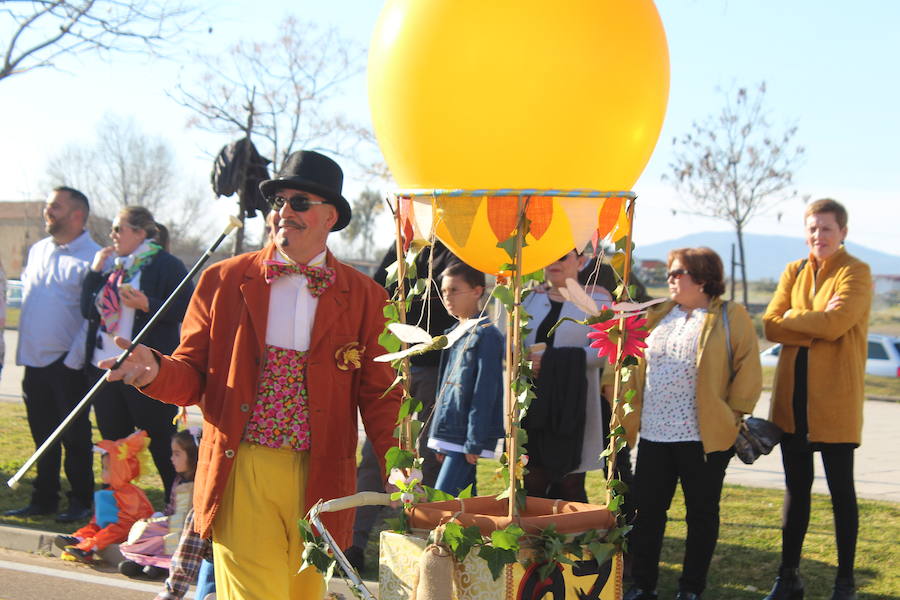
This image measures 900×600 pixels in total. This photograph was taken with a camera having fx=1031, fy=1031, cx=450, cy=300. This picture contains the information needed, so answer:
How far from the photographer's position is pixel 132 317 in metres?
7.01

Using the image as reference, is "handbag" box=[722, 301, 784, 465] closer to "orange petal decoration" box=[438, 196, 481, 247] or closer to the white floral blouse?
the white floral blouse

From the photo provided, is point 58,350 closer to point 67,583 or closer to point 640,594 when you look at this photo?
point 67,583

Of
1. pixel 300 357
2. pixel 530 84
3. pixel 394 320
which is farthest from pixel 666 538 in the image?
pixel 530 84

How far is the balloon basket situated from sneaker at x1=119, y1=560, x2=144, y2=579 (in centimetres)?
364

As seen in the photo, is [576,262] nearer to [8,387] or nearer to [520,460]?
[520,460]

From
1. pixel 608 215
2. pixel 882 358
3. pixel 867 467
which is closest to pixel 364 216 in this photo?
pixel 882 358

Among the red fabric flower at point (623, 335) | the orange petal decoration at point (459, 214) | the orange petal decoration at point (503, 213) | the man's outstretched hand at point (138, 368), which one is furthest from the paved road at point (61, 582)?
the orange petal decoration at point (503, 213)

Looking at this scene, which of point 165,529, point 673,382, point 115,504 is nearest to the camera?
point 673,382

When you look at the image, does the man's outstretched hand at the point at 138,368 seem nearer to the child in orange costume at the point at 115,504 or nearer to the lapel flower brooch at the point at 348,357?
the lapel flower brooch at the point at 348,357

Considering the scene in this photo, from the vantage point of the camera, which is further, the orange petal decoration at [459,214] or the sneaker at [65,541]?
the sneaker at [65,541]

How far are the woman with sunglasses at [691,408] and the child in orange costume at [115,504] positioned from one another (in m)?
3.12

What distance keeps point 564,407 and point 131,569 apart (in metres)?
2.81

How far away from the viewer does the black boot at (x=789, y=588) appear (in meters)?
5.57

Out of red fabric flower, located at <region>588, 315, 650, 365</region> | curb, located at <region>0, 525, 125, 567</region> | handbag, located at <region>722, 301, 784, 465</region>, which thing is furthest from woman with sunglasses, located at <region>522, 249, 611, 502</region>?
curb, located at <region>0, 525, 125, 567</region>
